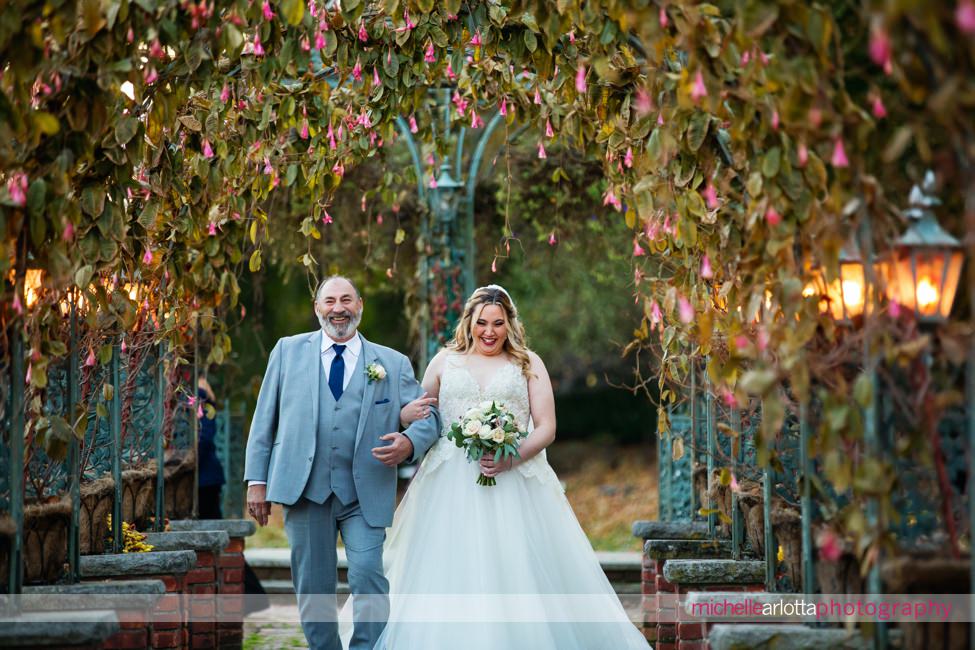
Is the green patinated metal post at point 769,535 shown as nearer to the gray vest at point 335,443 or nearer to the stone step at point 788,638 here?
the stone step at point 788,638

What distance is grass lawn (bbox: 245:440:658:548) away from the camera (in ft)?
46.1

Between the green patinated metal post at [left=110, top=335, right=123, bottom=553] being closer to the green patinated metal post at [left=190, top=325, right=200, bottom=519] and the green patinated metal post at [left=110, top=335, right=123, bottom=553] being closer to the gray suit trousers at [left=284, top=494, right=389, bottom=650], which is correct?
the gray suit trousers at [left=284, top=494, right=389, bottom=650]

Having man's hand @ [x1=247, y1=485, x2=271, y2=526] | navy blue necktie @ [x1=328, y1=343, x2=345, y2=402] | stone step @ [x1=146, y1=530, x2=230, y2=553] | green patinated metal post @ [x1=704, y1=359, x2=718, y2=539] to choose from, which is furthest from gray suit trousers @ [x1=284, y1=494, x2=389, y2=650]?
green patinated metal post @ [x1=704, y1=359, x2=718, y2=539]

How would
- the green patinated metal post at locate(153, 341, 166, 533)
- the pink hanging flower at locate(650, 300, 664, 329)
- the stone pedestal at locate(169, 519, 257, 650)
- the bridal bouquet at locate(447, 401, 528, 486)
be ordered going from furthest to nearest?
the stone pedestal at locate(169, 519, 257, 650) < the green patinated metal post at locate(153, 341, 166, 533) < the bridal bouquet at locate(447, 401, 528, 486) < the pink hanging flower at locate(650, 300, 664, 329)

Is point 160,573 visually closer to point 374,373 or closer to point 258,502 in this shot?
point 258,502

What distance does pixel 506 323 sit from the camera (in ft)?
22.6

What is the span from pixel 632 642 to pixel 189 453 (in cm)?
342

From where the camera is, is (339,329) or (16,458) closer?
(16,458)

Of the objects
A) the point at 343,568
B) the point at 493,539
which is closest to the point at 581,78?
the point at 493,539

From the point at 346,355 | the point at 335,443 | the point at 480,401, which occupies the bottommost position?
the point at 335,443

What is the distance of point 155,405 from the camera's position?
740 cm

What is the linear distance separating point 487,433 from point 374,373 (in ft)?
2.30

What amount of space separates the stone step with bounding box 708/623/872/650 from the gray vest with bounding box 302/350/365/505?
93.5 inches

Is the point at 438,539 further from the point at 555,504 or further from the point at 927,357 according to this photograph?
the point at 927,357
